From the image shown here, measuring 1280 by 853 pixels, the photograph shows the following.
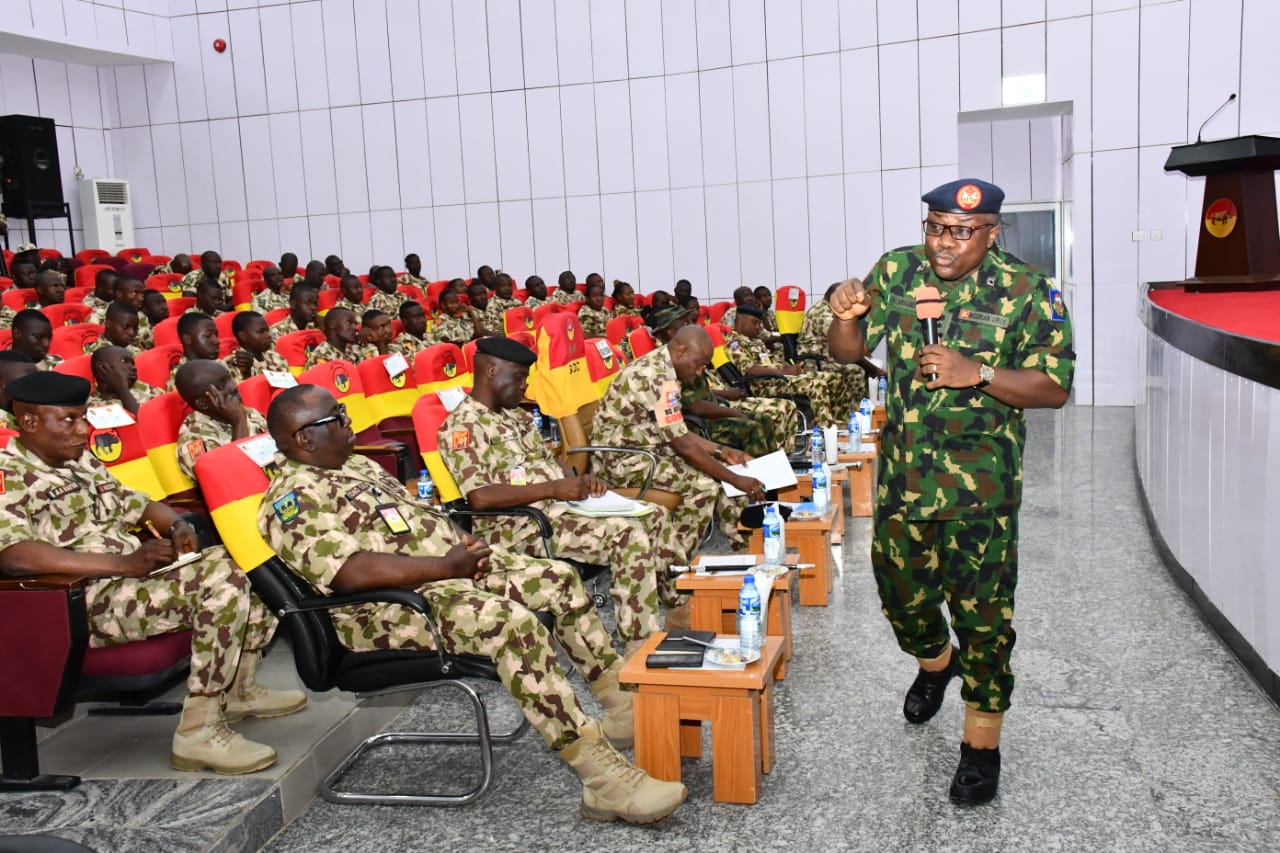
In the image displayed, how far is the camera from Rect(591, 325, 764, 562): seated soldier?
4703 mm

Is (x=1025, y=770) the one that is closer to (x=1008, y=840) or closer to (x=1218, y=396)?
(x=1008, y=840)

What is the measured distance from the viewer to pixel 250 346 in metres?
6.08

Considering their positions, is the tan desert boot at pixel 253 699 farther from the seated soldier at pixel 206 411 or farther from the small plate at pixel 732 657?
the small plate at pixel 732 657

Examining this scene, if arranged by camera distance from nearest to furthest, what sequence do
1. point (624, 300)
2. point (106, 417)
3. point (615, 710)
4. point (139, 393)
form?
point (615, 710) → point (106, 417) → point (139, 393) → point (624, 300)

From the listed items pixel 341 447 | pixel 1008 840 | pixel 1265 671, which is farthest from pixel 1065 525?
pixel 341 447

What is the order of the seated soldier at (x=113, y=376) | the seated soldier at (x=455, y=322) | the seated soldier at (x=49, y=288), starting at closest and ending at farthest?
the seated soldier at (x=113, y=376) < the seated soldier at (x=49, y=288) < the seated soldier at (x=455, y=322)

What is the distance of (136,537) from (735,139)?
10399 mm

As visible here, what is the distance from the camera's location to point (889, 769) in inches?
122

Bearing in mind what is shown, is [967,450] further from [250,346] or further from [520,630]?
[250,346]

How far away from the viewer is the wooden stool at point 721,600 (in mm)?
3812

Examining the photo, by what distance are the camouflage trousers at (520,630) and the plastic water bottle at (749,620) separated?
0.44 metres

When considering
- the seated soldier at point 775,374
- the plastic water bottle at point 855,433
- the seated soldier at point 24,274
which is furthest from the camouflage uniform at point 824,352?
the seated soldier at point 24,274

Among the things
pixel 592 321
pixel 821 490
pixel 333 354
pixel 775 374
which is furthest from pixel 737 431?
pixel 592 321

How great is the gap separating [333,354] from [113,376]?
213 cm
